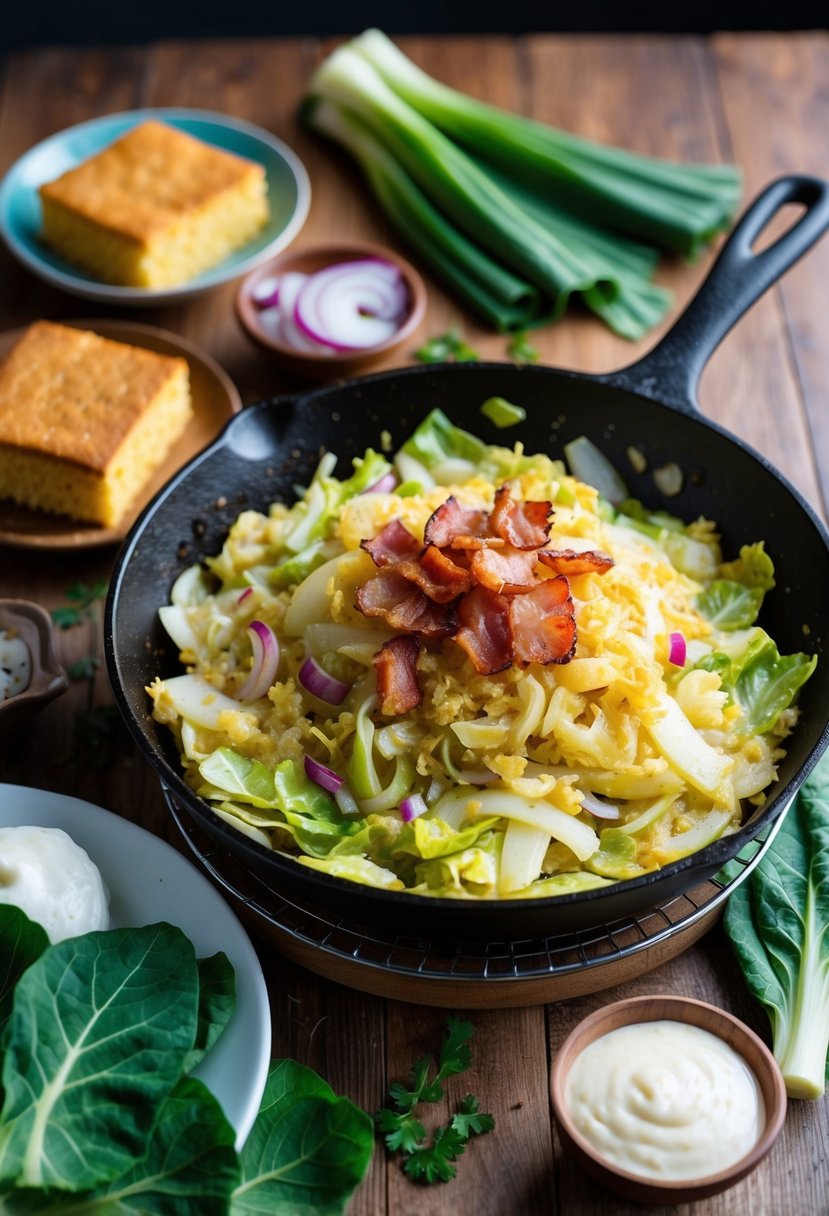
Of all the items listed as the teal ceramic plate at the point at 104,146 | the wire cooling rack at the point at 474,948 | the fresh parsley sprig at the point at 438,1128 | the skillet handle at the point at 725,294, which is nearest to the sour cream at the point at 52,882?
the wire cooling rack at the point at 474,948

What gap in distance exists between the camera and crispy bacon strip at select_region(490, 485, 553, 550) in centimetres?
344

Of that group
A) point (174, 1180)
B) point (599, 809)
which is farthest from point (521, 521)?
point (174, 1180)

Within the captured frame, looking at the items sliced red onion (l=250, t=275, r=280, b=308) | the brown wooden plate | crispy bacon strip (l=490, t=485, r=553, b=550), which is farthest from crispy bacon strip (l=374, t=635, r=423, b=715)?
sliced red onion (l=250, t=275, r=280, b=308)

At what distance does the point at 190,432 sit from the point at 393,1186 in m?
2.97

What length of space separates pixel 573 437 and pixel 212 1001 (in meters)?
2.30

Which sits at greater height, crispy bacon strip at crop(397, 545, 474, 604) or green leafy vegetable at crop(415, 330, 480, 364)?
crispy bacon strip at crop(397, 545, 474, 604)

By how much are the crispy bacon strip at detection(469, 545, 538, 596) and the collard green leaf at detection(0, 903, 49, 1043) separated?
1.41 m

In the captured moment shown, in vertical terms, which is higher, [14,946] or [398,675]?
[398,675]

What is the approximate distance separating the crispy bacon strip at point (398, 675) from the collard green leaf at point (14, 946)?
1.02m

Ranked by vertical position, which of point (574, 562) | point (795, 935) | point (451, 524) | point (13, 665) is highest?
point (574, 562)

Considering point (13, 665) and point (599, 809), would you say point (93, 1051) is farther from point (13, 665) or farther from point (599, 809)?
point (13, 665)

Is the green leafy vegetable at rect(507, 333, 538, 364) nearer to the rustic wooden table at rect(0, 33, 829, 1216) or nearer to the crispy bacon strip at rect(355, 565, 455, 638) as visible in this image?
the rustic wooden table at rect(0, 33, 829, 1216)

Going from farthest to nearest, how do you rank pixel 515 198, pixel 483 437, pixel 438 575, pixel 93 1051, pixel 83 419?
pixel 515 198 < pixel 83 419 < pixel 483 437 < pixel 438 575 < pixel 93 1051

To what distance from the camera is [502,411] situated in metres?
4.30
